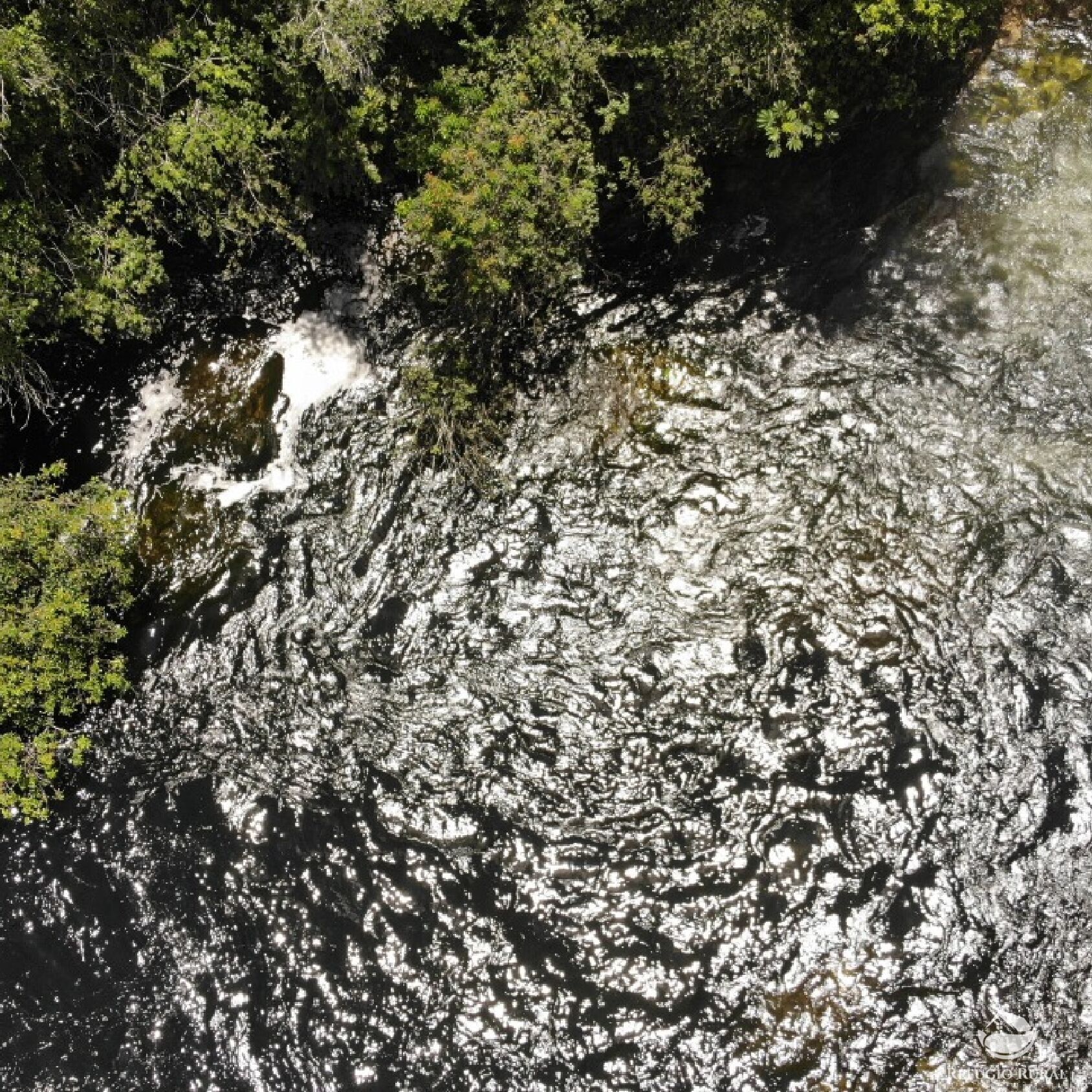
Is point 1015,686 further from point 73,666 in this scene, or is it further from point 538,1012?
point 73,666

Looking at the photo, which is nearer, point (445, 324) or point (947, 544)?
point (947, 544)

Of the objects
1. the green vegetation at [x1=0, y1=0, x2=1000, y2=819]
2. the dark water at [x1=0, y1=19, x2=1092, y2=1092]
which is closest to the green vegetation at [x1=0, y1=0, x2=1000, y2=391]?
the green vegetation at [x1=0, y1=0, x2=1000, y2=819]

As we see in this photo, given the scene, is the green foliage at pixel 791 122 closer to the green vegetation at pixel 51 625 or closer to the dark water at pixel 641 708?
the dark water at pixel 641 708

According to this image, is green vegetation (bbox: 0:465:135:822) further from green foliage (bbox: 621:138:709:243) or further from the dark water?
green foliage (bbox: 621:138:709:243)

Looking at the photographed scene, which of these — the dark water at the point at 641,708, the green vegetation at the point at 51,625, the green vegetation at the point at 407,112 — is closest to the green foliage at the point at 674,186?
the green vegetation at the point at 407,112

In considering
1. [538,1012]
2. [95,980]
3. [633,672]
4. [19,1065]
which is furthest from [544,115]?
[19,1065]

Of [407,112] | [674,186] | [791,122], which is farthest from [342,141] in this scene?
[791,122]

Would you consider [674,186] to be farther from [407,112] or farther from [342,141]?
[342,141]
